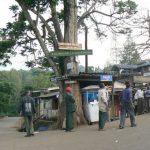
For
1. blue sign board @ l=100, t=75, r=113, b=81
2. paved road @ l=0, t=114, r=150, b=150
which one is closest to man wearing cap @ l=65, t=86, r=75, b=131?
paved road @ l=0, t=114, r=150, b=150

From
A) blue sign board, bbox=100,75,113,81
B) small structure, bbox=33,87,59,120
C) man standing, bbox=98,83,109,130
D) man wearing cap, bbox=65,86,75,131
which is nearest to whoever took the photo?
man standing, bbox=98,83,109,130

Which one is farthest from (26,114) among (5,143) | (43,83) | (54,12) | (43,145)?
(43,83)

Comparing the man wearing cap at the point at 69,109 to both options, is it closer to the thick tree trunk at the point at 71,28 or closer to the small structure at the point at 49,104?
the thick tree trunk at the point at 71,28

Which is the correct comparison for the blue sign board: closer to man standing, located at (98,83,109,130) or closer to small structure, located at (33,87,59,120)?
man standing, located at (98,83,109,130)

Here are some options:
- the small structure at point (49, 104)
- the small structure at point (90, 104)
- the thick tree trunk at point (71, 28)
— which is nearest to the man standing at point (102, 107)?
the thick tree trunk at point (71, 28)

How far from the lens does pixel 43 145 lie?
14.2m

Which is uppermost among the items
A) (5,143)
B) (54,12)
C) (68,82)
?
(54,12)

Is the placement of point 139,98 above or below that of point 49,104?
above

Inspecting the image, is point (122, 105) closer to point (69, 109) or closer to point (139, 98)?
point (69, 109)

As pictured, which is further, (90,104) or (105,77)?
(90,104)

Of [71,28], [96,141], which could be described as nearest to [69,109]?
[96,141]

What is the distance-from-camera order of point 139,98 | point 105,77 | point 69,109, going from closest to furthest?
point 69,109, point 105,77, point 139,98

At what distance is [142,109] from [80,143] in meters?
12.2

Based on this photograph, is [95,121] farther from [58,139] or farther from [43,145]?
[43,145]
